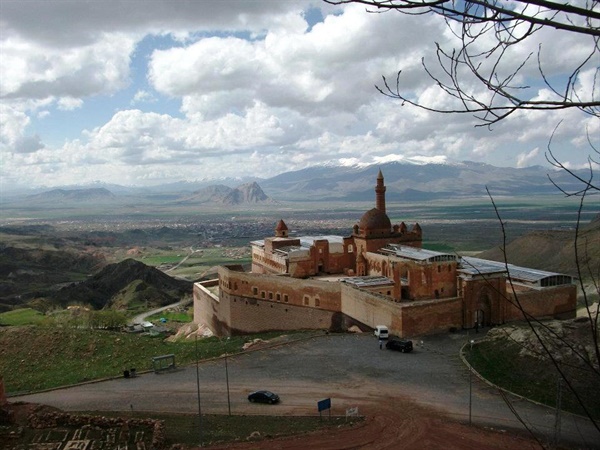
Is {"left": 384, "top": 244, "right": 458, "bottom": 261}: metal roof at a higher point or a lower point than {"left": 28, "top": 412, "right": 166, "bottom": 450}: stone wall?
higher

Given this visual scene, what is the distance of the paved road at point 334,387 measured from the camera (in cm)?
1695

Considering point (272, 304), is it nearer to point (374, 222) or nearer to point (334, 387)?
point (374, 222)

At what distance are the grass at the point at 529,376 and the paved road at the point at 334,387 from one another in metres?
0.55

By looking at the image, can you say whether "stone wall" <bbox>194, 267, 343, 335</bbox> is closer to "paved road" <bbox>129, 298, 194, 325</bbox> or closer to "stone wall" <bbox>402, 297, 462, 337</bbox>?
"stone wall" <bbox>402, 297, 462, 337</bbox>

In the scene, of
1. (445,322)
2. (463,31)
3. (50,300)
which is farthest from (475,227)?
(463,31)

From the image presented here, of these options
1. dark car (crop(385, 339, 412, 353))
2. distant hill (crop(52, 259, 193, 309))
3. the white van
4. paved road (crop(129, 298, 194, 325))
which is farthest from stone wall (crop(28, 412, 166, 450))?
distant hill (crop(52, 259, 193, 309))

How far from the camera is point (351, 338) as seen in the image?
27016 millimetres

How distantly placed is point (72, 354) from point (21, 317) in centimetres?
2357

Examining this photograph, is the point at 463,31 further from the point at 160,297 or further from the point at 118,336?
the point at 160,297

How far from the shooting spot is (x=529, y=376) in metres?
19.4

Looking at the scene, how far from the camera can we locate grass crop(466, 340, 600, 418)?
17078mm

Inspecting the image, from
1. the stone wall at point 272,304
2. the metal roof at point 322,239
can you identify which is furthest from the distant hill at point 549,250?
the stone wall at point 272,304

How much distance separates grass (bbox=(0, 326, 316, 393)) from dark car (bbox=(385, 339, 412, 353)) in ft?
25.4

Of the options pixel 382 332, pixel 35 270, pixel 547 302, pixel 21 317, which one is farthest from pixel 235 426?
pixel 35 270
